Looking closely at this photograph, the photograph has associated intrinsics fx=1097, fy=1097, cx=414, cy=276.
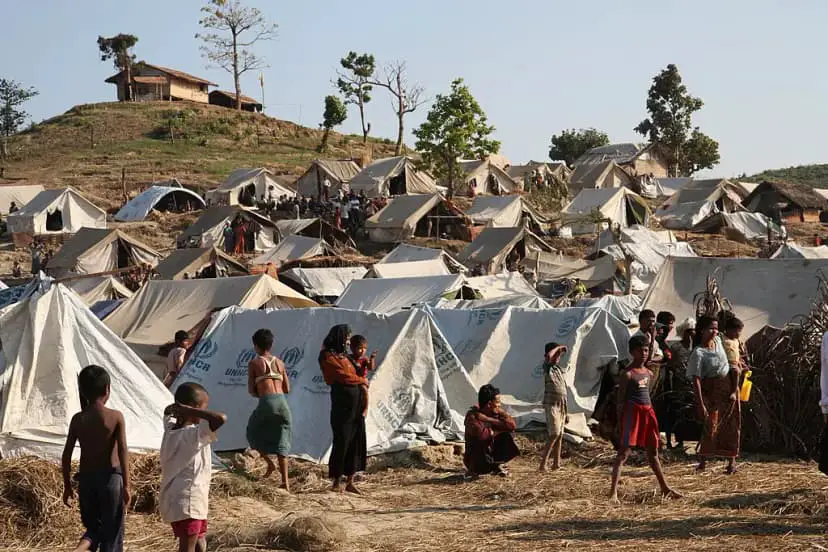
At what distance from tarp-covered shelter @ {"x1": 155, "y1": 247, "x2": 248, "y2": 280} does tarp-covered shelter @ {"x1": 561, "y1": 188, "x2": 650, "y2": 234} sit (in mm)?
16093

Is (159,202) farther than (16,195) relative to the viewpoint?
No

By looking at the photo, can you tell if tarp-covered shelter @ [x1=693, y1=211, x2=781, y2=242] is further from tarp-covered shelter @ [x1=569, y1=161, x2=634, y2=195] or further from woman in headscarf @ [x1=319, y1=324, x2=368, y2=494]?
woman in headscarf @ [x1=319, y1=324, x2=368, y2=494]

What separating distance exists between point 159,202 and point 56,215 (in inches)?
198

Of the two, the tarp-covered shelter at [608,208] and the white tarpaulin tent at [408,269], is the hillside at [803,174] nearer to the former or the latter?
the tarp-covered shelter at [608,208]

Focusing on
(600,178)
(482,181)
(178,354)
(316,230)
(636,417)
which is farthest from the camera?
(600,178)

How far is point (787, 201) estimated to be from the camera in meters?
44.2

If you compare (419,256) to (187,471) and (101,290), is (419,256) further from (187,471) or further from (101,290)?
(187,471)

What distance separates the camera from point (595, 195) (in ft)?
138

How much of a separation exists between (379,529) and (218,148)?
5539 centimetres

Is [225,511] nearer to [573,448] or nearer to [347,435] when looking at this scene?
[347,435]

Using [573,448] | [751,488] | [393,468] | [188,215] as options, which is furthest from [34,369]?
[188,215]

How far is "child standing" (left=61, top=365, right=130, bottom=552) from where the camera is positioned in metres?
5.45

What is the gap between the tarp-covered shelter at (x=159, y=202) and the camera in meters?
41.3

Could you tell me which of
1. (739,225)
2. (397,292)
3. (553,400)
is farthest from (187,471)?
(739,225)
